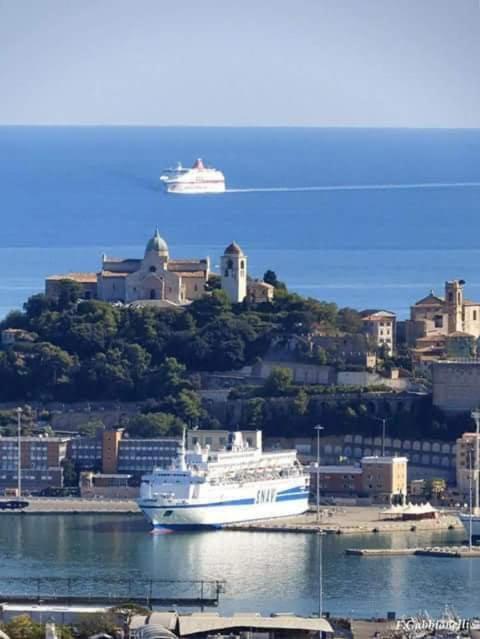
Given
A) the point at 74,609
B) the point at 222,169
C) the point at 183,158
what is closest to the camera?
the point at 74,609

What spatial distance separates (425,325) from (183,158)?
50.3 m

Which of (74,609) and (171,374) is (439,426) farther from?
(74,609)

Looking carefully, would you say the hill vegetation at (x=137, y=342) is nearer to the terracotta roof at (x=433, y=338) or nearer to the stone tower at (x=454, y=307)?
the terracotta roof at (x=433, y=338)

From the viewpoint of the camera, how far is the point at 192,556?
36719 mm

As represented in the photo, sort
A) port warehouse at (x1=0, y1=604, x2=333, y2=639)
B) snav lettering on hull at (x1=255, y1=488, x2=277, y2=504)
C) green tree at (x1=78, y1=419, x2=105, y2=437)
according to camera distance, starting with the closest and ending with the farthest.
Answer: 1. port warehouse at (x1=0, y1=604, x2=333, y2=639)
2. snav lettering on hull at (x1=255, y1=488, x2=277, y2=504)
3. green tree at (x1=78, y1=419, x2=105, y2=437)

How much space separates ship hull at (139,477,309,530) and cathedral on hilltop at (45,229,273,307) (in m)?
6.60

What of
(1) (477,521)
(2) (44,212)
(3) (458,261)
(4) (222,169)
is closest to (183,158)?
(4) (222,169)

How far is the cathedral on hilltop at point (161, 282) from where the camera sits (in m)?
46.8

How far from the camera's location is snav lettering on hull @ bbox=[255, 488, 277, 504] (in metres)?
40.2

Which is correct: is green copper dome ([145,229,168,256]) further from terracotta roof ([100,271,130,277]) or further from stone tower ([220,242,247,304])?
stone tower ([220,242,247,304])

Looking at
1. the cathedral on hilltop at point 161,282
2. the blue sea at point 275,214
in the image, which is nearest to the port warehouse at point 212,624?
the cathedral on hilltop at point 161,282

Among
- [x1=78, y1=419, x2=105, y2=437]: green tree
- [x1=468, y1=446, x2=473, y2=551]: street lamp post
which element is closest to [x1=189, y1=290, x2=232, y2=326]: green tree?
→ [x1=78, y1=419, x2=105, y2=437]: green tree

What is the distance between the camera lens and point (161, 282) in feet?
155

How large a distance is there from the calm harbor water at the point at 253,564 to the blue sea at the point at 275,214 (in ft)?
44.7
